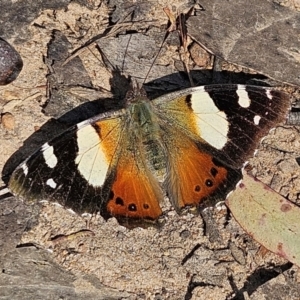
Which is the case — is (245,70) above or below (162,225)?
above

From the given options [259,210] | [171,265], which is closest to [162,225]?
[171,265]

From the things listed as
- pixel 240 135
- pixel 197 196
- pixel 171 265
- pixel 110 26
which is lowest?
pixel 171 265

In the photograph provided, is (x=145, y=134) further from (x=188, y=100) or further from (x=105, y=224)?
(x=105, y=224)

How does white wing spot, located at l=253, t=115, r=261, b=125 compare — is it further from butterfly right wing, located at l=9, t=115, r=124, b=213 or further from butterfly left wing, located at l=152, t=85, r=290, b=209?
butterfly right wing, located at l=9, t=115, r=124, b=213

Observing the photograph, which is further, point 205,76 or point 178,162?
point 205,76

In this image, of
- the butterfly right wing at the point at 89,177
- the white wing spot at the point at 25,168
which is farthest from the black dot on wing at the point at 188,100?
the white wing spot at the point at 25,168

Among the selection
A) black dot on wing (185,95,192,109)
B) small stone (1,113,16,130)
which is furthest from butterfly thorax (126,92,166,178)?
small stone (1,113,16,130)

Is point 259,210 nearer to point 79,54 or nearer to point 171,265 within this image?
point 171,265

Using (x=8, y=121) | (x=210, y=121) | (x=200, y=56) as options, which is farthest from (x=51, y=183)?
(x=200, y=56)
